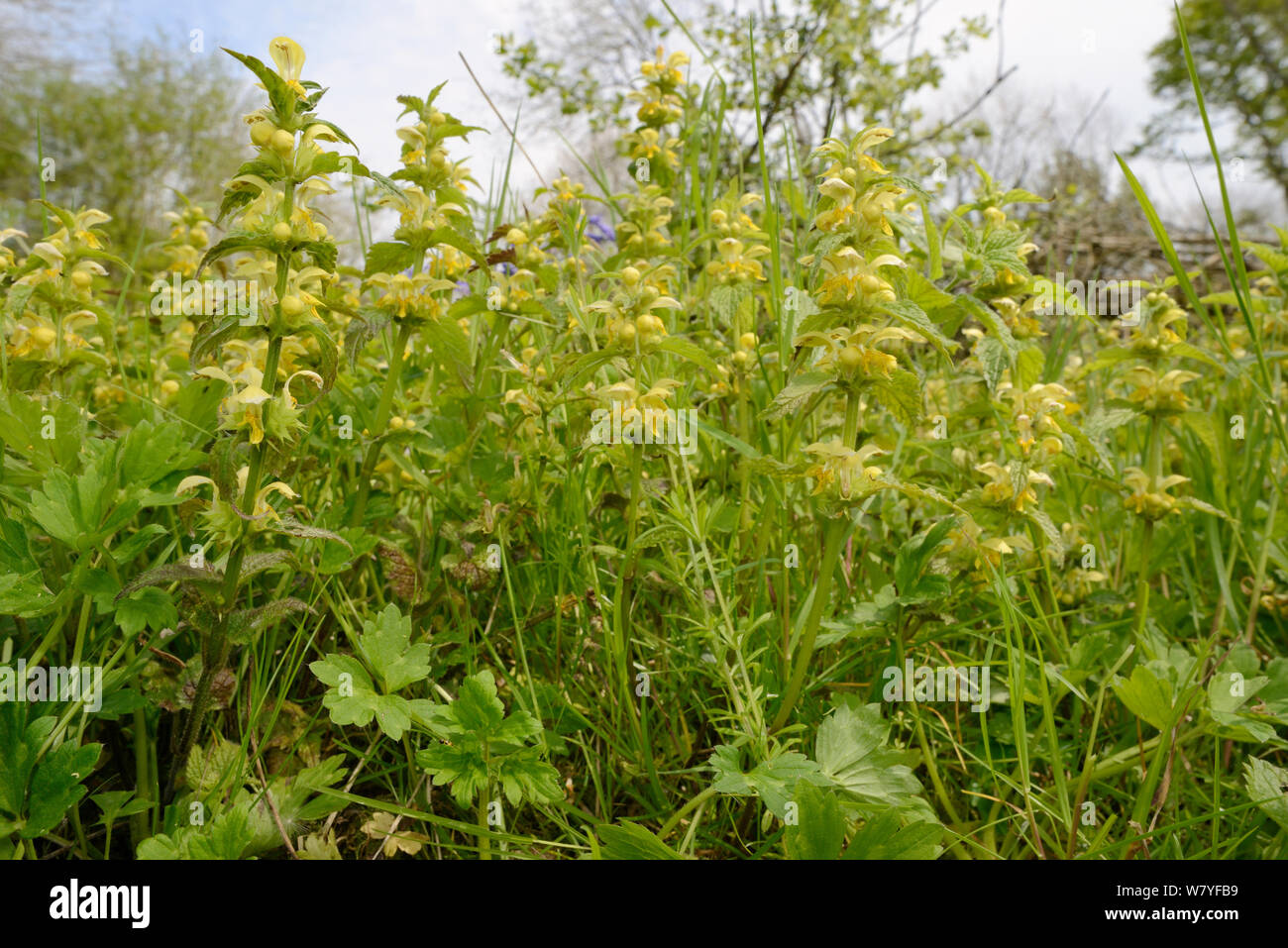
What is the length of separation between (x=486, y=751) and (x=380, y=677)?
0.21m

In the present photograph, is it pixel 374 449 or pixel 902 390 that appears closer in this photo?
A: pixel 902 390

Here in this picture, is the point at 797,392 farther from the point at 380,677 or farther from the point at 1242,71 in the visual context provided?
the point at 1242,71

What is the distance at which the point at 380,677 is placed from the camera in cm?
118

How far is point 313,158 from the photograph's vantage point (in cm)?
112

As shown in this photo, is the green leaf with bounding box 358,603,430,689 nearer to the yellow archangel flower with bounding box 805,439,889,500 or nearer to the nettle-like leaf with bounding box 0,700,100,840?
the nettle-like leaf with bounding box 0,700,100,840

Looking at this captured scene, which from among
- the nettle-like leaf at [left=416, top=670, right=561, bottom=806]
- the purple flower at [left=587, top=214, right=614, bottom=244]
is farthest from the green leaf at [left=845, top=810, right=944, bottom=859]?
the purple flower at [left=587, top=214, right=614, bottom=244]

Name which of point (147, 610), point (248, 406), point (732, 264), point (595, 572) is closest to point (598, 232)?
point (732, 264)

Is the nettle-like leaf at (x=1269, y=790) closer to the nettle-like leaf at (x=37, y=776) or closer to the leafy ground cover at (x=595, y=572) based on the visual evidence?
the leafy ground cover at (x=595, y=572)

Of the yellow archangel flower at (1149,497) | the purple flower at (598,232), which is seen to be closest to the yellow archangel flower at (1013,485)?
the yellow archangel flower at (1149,497)

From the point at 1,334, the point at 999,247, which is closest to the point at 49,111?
the point at 1,334

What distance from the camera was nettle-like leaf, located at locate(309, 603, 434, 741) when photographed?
1.11 m

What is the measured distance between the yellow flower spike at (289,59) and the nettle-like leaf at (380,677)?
752mm

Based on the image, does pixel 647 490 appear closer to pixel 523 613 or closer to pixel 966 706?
pixel 523 613

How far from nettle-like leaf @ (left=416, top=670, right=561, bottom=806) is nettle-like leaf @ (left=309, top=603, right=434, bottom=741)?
0.07m
